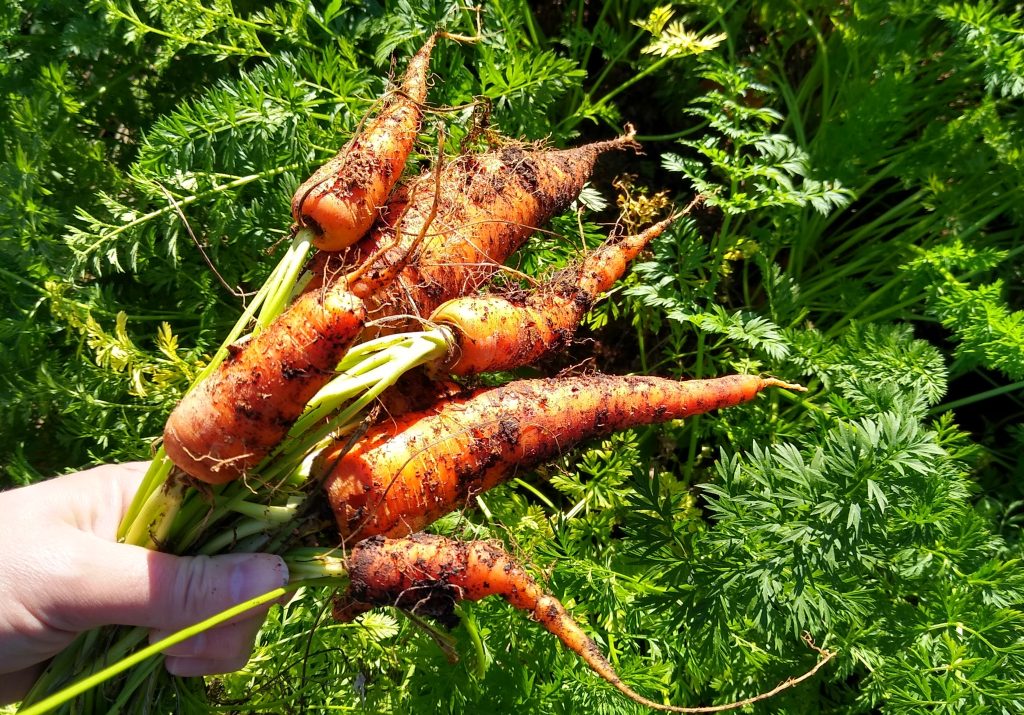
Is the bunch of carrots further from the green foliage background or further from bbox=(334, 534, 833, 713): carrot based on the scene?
the green foliage background

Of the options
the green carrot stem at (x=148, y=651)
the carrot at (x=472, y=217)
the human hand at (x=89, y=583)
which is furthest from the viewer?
the carrot at (x=472, y=217)

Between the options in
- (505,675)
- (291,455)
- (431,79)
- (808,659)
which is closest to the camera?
(291,455)

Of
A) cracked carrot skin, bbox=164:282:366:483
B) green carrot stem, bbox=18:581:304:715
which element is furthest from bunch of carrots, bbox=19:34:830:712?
green carrot stem, bbox=18:581:304:715

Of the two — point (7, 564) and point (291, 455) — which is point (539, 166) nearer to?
point (291, 455)

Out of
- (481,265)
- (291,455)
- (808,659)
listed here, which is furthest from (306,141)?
(808,659)

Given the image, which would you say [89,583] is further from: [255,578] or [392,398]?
[392,398]

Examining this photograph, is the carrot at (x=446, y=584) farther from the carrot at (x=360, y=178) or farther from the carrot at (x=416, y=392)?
the carrot at (x=360, y=178)

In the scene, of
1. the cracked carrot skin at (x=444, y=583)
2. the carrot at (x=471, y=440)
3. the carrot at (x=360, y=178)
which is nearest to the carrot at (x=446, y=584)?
the cracked carrot skin at (x=444, y=583)

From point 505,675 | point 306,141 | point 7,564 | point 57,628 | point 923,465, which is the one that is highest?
point 306,141
